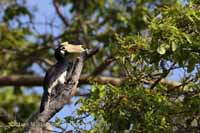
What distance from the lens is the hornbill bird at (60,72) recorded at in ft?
11.9

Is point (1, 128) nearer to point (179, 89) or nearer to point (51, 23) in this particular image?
point (179, 89)

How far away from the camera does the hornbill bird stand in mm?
3637

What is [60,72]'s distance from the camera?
373 cm

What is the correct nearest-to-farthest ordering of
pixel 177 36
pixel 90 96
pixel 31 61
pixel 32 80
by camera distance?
pixel 177 36 → pixel 90 96 → pixel 32 80 → pixel 31 61

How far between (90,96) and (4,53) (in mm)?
4161

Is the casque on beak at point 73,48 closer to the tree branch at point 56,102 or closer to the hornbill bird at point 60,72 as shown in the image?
the hornbill bird at point 60,72

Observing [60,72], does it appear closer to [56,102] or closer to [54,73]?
[54,73]

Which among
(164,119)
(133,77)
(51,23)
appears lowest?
(164,119)

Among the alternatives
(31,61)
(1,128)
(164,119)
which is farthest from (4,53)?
(164,119)

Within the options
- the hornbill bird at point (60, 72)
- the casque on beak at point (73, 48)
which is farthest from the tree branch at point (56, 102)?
the casque on beak at point (73, 48)

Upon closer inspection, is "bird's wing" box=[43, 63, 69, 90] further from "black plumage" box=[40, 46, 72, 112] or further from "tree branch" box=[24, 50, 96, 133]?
"tree branch" box=[24, 50, 96, 133]

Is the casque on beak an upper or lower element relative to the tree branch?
upper

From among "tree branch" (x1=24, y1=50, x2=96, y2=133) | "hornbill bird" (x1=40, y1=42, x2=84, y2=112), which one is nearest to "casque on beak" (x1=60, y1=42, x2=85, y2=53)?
"hornbill bird" (x1=40, y1=42, x2=84, y2=112)

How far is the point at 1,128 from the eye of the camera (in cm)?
390
